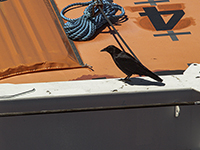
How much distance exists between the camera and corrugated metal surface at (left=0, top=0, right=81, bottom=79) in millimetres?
2059

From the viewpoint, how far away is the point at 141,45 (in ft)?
7.76

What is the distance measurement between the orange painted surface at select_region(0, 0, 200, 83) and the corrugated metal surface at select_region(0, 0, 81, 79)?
6 centimetres

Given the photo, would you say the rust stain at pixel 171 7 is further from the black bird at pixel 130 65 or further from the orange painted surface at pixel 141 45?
the black bird at pixel 130 65

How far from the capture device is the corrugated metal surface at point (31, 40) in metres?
2.06

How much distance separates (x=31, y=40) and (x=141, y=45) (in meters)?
0.98

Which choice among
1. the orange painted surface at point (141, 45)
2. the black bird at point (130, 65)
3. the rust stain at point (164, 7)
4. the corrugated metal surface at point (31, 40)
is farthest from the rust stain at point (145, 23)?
the black bird at point (130, 65)

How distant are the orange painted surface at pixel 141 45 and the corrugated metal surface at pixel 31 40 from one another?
0.21 feet

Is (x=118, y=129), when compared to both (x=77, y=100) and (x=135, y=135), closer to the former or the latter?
(x=135, y=135)

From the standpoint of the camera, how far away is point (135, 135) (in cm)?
118

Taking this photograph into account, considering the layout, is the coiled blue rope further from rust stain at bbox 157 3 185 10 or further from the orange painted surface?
rust stain at bbox 157 3 185 10

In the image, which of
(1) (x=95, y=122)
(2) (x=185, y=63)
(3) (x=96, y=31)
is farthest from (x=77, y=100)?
(3) (x=96, y=31)

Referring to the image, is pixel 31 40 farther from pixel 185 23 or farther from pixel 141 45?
pixel 185 23

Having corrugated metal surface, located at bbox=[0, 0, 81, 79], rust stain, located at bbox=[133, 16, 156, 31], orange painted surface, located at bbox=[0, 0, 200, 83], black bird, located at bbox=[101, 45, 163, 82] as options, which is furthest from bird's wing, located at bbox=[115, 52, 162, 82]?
rust stain, located at bbox=[133, 16, 156, 31]

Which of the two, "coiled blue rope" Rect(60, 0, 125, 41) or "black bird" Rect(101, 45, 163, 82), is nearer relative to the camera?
"black bird" Rect(101, 45, 163, 82)
